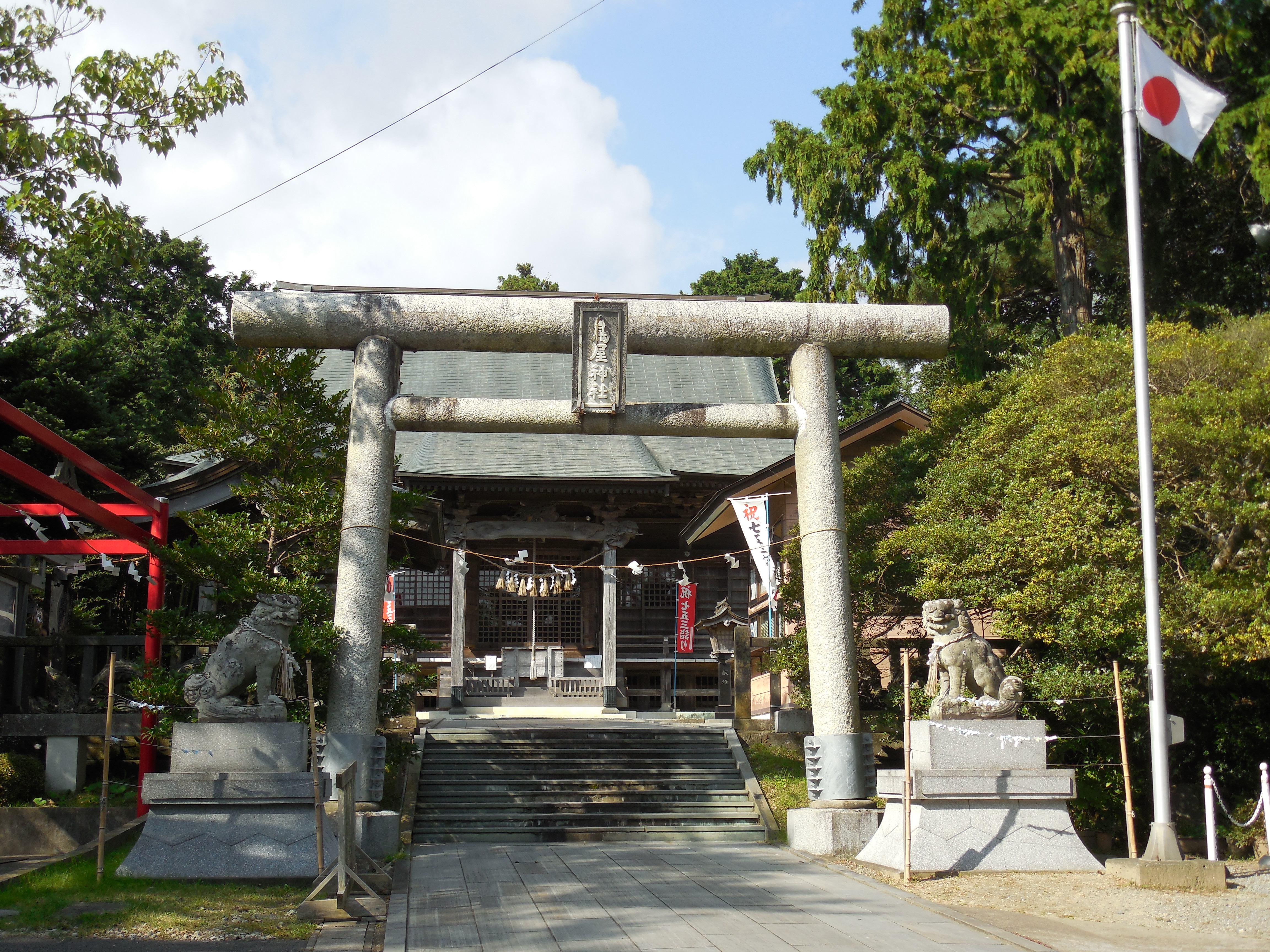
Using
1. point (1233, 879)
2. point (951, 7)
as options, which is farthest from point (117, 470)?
point (1233, 879)

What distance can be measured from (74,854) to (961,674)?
318 inches

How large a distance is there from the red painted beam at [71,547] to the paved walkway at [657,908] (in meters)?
5.15

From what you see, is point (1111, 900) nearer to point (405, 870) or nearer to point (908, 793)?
point (908, 793)

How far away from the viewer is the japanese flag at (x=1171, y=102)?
384 inches

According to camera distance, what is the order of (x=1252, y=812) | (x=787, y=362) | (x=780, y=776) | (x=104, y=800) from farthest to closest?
(x=787, y=362)
(x=780, y=776)
(x=1252, y=812)
(x=104, y=800)

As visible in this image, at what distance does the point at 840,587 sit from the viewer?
11.2 meters

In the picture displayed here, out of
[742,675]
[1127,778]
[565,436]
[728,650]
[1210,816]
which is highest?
[565,436]

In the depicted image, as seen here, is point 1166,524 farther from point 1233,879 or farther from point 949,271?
point 949,271

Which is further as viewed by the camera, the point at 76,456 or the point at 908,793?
the point at 76,456

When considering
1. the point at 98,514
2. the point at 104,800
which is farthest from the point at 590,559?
the point at 104,800

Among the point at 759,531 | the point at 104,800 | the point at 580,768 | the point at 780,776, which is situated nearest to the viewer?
the point at 104,800

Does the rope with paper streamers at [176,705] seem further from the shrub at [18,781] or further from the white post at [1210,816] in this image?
the white post at [1210,816]

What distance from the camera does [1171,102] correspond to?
32.2ft

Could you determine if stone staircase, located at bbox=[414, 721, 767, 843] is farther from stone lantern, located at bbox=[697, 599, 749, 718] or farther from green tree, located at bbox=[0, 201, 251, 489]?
green tree, located at bbox=[0, 201, 251, 489]
